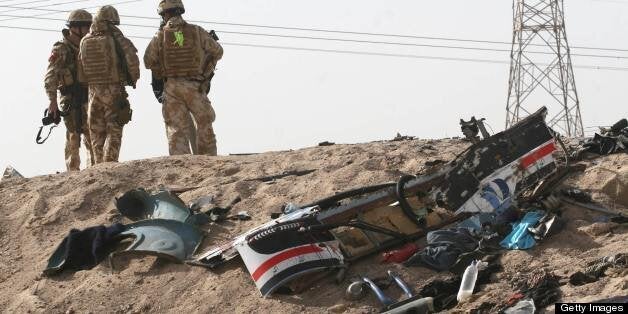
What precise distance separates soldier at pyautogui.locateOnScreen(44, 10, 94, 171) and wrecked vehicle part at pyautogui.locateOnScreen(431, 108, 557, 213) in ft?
19.0

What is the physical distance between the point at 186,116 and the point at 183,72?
21.1 inches

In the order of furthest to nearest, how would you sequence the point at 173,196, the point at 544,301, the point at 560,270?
the point at 173,196 → the point at 560,270 → the point at 544,301

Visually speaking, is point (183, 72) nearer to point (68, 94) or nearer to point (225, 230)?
point (68, 94)

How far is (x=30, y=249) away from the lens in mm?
8430

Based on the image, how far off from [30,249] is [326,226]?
300 cm

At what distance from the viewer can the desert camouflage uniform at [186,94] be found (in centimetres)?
1079

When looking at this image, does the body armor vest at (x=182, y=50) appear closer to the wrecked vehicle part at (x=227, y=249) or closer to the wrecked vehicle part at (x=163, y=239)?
the wrecked vehicle part at (x=163, y=239)

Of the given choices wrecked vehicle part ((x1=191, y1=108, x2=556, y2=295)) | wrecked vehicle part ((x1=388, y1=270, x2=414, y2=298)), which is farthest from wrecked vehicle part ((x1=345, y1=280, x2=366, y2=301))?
wrecked vehicle part ((x1=191, y1=108, x2=556, y2=295))

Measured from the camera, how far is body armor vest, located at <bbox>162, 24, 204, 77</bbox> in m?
10.6

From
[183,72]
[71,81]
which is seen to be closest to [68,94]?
[71,81]

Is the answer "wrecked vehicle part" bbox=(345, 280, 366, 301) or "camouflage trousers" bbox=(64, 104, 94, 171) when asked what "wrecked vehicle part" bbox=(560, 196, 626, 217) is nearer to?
"wrecked vehicle part" bbox=(345, 280, 366, 301)

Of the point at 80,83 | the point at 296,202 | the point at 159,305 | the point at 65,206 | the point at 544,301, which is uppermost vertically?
the point at 80,83

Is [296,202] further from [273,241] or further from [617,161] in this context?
[617,161]

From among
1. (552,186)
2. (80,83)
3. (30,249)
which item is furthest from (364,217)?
(80,83)
